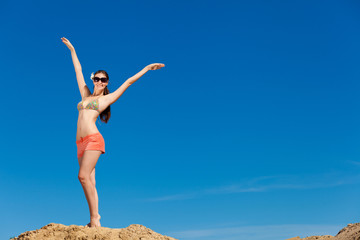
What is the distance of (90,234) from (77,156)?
175cm

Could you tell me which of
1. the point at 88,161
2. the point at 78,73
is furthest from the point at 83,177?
the point at 78,73

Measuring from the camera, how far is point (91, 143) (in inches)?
305

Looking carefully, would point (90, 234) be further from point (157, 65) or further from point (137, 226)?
point (157, 65)

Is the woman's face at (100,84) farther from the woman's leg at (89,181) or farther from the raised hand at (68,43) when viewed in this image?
the woman's leg at (89,181)

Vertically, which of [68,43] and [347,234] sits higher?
[68,43]

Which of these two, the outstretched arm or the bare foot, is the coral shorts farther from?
the bare foot

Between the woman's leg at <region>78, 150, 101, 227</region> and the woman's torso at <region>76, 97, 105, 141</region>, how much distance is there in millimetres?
481

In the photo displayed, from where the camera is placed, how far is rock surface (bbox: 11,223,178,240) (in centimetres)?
713

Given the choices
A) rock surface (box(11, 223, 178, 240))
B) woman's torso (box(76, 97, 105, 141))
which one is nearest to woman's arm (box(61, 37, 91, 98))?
woman's torso (box(76, 97, 105, 141))

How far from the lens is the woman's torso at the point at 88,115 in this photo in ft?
25.8

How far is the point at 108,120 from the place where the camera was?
330 inches

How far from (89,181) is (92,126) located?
1.17m

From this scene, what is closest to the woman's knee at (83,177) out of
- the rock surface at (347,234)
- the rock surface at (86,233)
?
the rock surface at (86,233)

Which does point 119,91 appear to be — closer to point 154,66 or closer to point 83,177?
Answer: point 154,66
